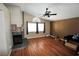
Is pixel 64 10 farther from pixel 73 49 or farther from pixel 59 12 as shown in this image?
pixel 73 49

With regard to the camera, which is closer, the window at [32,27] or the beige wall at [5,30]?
the beige wall at [5,30]

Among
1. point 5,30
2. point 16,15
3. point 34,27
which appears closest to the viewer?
point 16,15

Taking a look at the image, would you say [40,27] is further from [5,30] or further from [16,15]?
[5,30]

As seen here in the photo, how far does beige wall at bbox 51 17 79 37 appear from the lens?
190cm

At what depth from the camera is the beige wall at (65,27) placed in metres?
1.90

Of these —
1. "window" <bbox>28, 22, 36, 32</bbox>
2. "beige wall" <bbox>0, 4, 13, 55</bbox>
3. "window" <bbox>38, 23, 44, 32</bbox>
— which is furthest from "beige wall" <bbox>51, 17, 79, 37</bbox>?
"beige wall" <bbox>0, 4, 13, 55</bbox>

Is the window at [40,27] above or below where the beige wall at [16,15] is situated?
below

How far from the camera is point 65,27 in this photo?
2117 mm

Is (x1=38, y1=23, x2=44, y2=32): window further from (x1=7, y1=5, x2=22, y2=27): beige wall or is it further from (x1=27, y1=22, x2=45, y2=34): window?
(x1=7, y1=5, x2=22, y2=27): beige wall

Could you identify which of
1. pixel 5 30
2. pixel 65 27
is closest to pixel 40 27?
pixel 65 27

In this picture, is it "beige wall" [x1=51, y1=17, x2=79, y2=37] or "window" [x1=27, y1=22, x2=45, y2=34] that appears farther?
"window" [x1=27, y1=22, x2=45, y2=34]

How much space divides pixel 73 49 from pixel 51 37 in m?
0.61

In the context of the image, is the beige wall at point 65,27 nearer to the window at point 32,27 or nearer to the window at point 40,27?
the window at point 40,27

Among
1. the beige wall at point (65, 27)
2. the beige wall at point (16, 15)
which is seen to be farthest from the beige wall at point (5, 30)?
the beige wall at point (65, 27)
